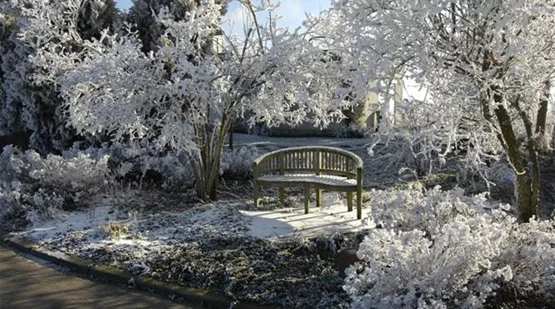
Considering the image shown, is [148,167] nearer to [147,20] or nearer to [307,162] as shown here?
[307,162]

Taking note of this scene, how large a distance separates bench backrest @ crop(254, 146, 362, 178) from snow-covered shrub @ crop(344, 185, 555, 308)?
11.7 feet

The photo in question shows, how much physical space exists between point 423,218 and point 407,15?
1.62 meters

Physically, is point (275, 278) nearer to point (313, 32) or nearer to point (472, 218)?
point (472, 218)

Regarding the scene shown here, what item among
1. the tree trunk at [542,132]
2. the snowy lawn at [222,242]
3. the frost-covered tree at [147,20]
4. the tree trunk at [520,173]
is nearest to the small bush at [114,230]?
the snowy lawn at [222,242]

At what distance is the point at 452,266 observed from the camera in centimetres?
334

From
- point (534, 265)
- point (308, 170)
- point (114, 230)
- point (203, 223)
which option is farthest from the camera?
point (308, 170)

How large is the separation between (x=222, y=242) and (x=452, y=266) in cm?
269

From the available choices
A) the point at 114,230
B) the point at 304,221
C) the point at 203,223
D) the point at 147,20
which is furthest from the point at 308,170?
the point at 147,20

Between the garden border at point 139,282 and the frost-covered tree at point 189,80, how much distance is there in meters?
1.80

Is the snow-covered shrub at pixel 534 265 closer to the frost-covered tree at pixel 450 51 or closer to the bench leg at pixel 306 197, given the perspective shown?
the frost-covered tree at pixel 450 51

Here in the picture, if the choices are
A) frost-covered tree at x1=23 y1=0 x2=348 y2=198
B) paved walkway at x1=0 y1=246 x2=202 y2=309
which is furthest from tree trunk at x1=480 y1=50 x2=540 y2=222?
paved walkway at x1=0 y1=246 x2=202 y2=309

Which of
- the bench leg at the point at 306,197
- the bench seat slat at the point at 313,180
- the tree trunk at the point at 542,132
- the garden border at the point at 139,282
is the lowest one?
the garden border at the point at 139,282

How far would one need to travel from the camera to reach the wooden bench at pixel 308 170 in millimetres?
6664

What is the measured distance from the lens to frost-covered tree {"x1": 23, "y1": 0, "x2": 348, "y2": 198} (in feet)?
20.8
